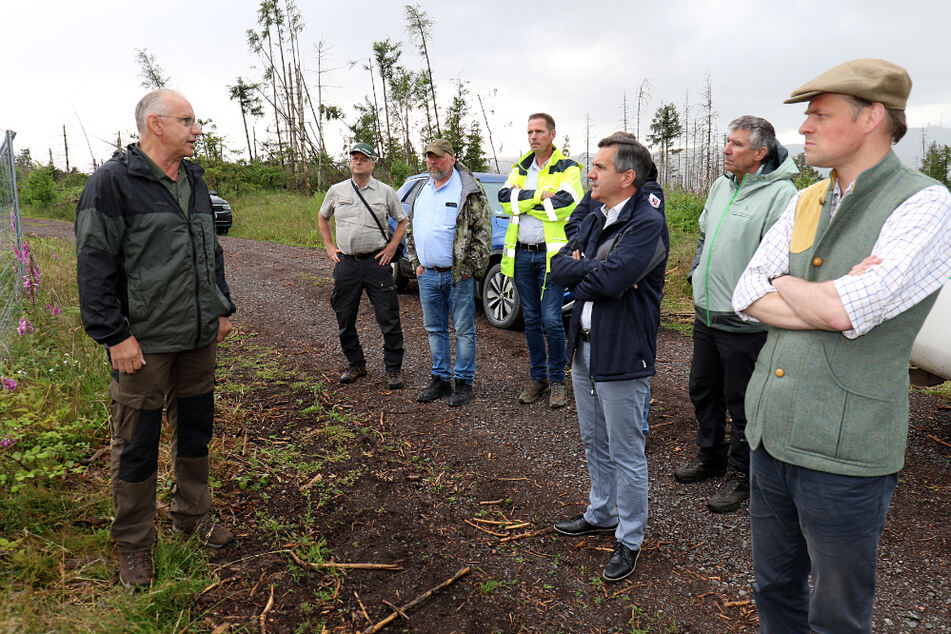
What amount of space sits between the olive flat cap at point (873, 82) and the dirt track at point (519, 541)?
2.16 metres

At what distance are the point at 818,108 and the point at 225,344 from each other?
6.50m

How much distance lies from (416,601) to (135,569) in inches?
51.7

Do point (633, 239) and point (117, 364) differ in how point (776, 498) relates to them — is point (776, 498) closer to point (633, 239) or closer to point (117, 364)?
point (633, 239)

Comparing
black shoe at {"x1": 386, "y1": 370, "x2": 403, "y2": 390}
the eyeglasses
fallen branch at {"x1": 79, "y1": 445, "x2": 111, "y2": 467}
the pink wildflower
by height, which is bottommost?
black shoe at {"x1": 386, "y1": 370, "x2": 403, "y2": 390}

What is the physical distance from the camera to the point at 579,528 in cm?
326

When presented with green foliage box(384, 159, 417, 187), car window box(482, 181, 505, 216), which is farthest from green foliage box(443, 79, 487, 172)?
car window box(482, 181, 505, 216)

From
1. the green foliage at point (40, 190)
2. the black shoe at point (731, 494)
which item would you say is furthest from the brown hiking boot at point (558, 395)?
the green foliage at point (40, 190)

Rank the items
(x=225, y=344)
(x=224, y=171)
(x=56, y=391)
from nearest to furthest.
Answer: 1. (x=56, y=391)
2. (x=225, y=344)
3. (x=224, y=171)

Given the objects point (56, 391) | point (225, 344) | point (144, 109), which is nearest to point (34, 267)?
point (225, 344)

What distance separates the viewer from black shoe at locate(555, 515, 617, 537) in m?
3.25

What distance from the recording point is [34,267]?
21.0 feet

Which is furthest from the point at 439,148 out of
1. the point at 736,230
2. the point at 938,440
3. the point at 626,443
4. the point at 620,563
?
the point at 938,440

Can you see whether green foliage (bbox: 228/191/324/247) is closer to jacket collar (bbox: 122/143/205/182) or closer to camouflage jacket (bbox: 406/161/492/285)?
camouflage jacket (bbox: 406/161/492/285)

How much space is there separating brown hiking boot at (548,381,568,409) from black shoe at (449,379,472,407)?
0.72m
